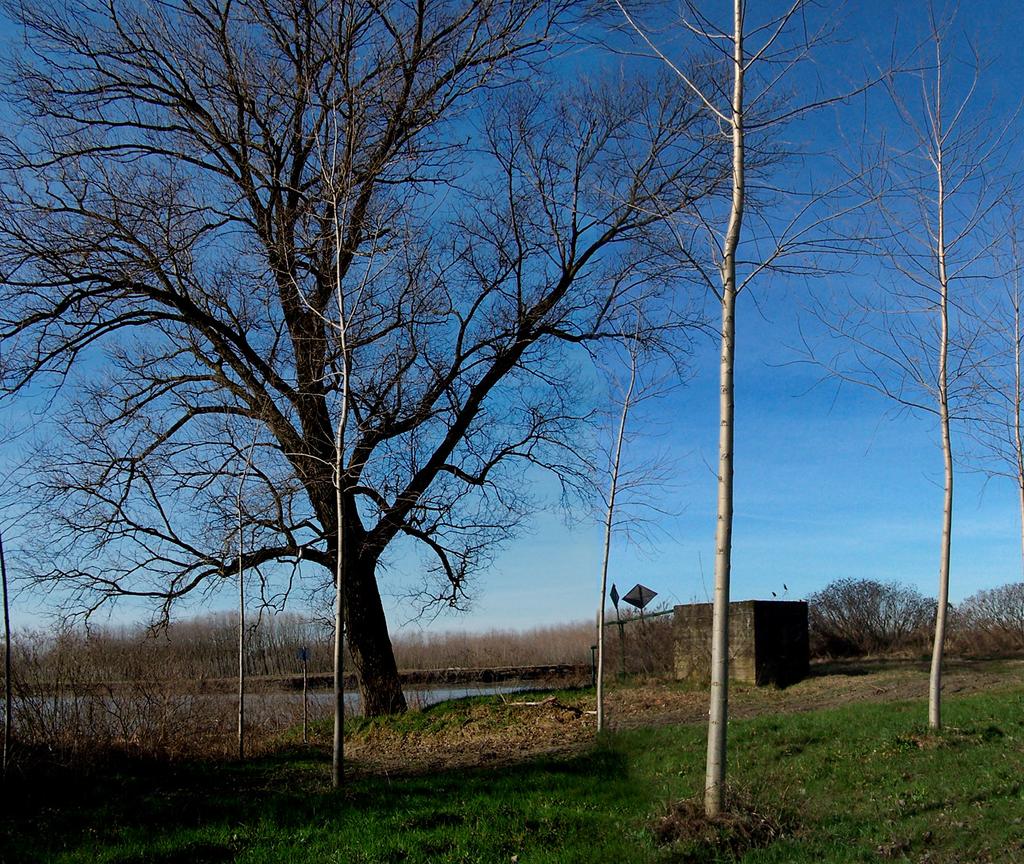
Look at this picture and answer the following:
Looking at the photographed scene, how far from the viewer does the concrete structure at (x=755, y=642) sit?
683 inches

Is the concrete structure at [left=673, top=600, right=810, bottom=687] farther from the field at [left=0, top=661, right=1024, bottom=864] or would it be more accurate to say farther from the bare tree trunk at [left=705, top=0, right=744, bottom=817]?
the bare tree trunk at [left=705, top=0, right=744, bottom=817]

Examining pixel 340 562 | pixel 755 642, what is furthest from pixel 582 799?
pixel 755 642

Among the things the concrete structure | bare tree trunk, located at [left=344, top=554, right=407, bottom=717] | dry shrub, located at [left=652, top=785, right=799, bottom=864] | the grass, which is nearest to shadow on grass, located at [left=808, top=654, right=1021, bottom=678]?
the concrete structure

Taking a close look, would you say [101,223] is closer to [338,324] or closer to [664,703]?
[338,324]

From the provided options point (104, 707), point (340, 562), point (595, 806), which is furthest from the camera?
point (104, 707)

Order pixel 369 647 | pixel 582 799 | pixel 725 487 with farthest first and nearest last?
pixel 369 647, pixel 582 799, pixel 725 487

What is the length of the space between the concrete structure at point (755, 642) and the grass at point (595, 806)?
6182mm

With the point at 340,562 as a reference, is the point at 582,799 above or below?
below

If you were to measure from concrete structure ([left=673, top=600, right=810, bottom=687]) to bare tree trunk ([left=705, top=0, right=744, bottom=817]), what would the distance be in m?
10.6

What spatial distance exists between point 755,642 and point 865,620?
9.80 metres

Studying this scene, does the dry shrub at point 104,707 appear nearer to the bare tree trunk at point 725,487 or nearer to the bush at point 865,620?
the bare tree trunk at point 725,487

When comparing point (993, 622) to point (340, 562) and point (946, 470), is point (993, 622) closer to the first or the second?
point (946, 470)

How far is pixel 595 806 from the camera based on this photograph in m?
7.98

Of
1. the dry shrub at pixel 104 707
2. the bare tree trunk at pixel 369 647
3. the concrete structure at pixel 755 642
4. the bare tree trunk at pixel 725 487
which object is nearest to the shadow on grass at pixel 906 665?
the concrete structure at pixel 755 642
